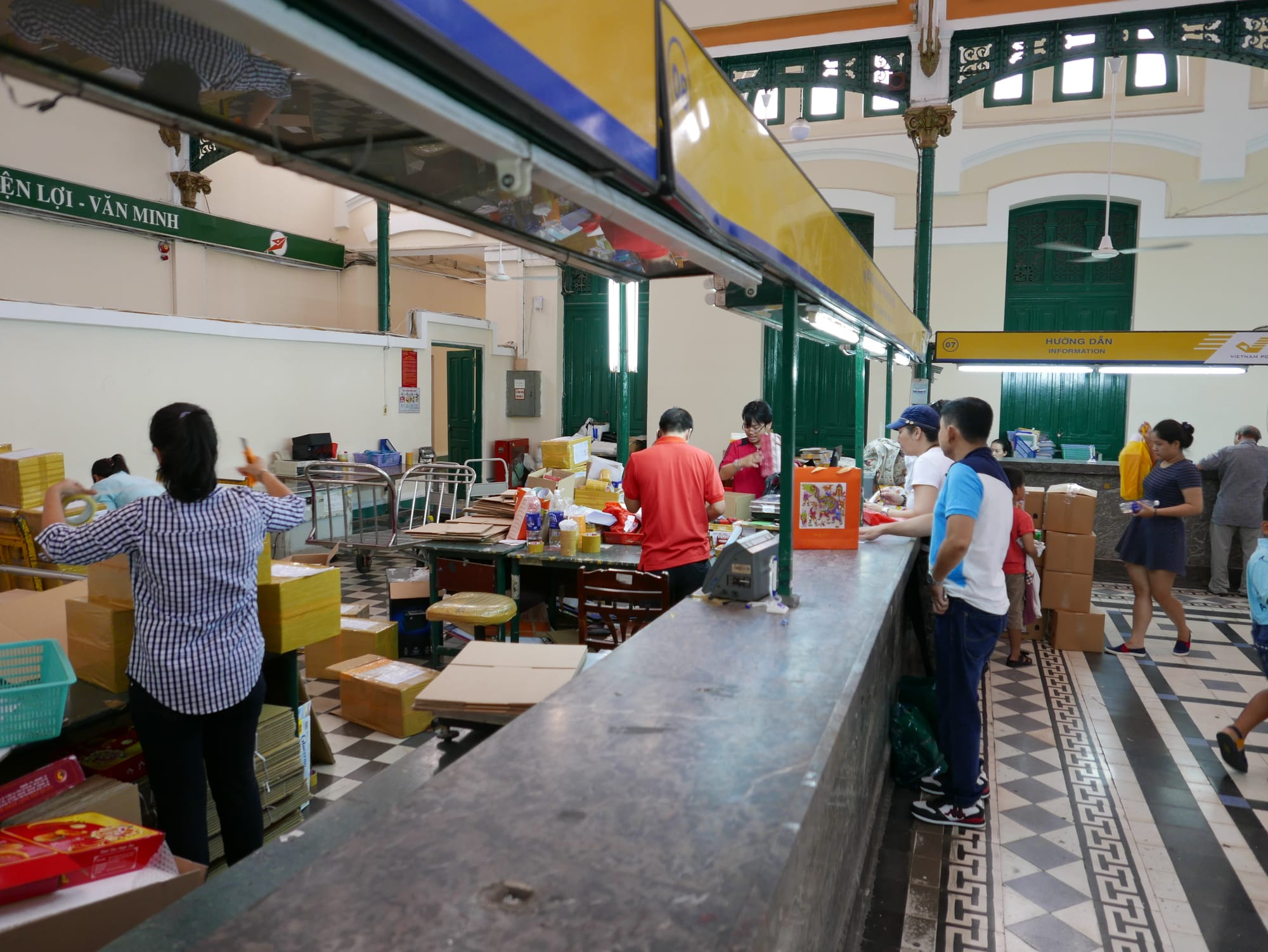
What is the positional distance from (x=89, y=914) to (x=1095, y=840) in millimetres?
3668

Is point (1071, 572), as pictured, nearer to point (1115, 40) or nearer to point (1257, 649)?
point (1257, 649)

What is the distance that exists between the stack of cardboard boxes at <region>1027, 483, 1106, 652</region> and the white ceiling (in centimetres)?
418

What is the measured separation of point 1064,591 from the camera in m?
6.23

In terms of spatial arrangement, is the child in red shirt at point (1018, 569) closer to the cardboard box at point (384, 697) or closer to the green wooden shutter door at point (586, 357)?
the cardboard box at point (384, 697)

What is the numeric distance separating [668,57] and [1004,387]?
11536 millimetres

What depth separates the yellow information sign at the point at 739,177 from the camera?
1577mm

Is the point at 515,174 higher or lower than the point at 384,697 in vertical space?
higher

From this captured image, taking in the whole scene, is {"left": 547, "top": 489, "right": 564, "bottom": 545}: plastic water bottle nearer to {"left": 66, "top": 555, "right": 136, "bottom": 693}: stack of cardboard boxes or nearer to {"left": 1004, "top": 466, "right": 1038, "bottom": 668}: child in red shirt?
{"left": 66, "top": 555, "right": 136, "bottom": 693}: stack of cardboard boxes

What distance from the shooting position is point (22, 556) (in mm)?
4684

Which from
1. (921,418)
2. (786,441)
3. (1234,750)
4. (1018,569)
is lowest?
(1234,750)

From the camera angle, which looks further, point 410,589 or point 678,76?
point 410,589

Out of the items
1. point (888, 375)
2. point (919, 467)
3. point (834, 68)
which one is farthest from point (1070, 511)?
point (834, 68)

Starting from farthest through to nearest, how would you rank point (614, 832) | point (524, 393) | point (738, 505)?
point (524, 393) → point (738, 505) → point (614, 832)

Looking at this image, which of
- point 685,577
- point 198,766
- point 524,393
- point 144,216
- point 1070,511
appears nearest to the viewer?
point 198,766
